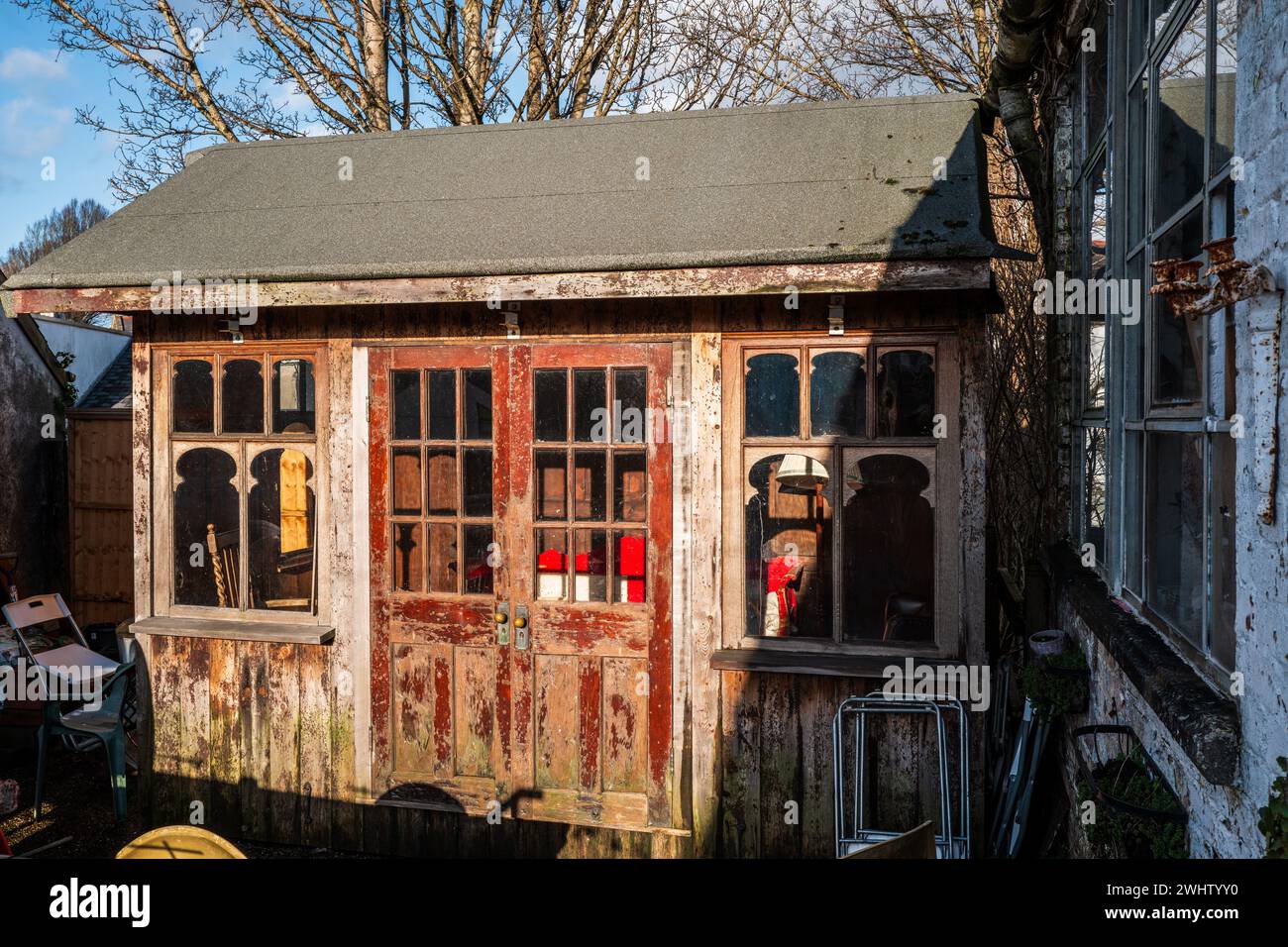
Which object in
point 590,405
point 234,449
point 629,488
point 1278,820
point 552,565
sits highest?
point 590,405

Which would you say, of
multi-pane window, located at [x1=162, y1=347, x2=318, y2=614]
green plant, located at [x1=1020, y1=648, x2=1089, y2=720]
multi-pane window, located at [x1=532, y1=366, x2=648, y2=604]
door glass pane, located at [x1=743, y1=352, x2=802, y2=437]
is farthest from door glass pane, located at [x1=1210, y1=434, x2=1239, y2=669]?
multi-pane window, located at [x1=162, y1=347, x2=318, y2=614]

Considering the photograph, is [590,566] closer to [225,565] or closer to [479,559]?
[479,559]

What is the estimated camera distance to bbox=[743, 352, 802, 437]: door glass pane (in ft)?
15.0

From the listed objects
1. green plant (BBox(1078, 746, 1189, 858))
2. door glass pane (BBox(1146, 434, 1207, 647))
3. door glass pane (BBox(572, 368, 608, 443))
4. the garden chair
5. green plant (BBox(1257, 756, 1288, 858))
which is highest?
door glass pane (BBox(572, 368, 608, 443))

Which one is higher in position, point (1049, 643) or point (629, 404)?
point (629, 404)

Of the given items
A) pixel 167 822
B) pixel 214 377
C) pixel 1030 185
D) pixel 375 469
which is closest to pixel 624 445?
pixel 375 469

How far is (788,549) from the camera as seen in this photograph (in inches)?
182

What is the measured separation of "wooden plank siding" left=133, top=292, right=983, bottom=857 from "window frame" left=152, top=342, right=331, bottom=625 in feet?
0.15

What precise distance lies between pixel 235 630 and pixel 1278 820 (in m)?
5.14

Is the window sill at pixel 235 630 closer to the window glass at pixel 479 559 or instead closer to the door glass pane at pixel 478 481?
the window glass at pixel 479 559

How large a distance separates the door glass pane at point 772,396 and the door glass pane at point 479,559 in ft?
5.19

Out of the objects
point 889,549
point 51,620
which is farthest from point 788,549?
point 51,620

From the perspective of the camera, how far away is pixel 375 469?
5.11m

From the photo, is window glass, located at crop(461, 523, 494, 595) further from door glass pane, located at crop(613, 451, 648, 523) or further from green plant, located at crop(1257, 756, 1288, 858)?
green plant, located at crop(1257, 756, 1288, 858)
